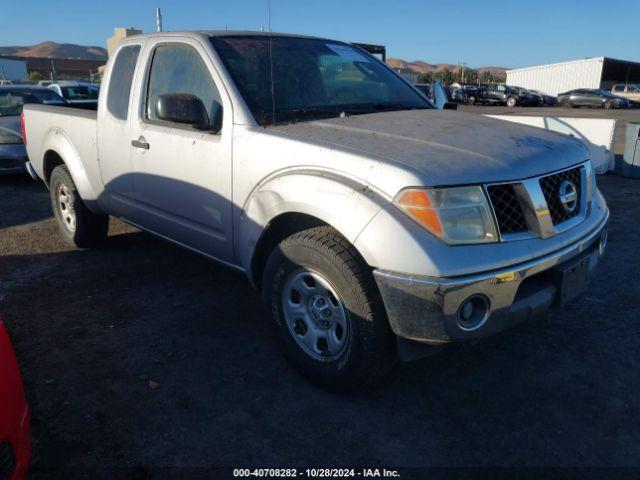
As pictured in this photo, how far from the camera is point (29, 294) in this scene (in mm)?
4137

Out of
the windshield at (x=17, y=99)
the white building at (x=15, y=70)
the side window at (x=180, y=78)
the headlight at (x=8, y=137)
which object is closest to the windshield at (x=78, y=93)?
the windshield at (x=17, y=99)

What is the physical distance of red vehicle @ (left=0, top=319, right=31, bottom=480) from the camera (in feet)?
6.00

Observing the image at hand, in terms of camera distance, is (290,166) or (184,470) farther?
(290,166)

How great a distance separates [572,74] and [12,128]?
5346cm

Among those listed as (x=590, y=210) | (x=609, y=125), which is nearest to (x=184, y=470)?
(x=590, y=210)

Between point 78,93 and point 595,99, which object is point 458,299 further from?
point 595,99

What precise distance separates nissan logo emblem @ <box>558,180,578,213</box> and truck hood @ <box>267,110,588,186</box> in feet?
0.34

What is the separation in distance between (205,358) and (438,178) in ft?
5.96

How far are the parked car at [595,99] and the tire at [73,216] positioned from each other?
36950mm

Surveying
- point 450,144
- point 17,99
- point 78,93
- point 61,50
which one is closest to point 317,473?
point 450,144

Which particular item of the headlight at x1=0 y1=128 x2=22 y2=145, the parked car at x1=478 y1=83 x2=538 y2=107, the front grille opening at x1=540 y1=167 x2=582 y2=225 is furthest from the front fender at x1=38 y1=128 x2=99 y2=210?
the parked car at x1=478 y1=83 x2=538 y2=107

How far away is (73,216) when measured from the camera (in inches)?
197

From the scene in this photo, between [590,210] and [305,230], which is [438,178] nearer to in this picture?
[305,230]

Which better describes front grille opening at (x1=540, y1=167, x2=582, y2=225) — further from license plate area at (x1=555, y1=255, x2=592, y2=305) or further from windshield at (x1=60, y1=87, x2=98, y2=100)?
windshield at (x1=60, y1=87, x2=98, y2=100)
